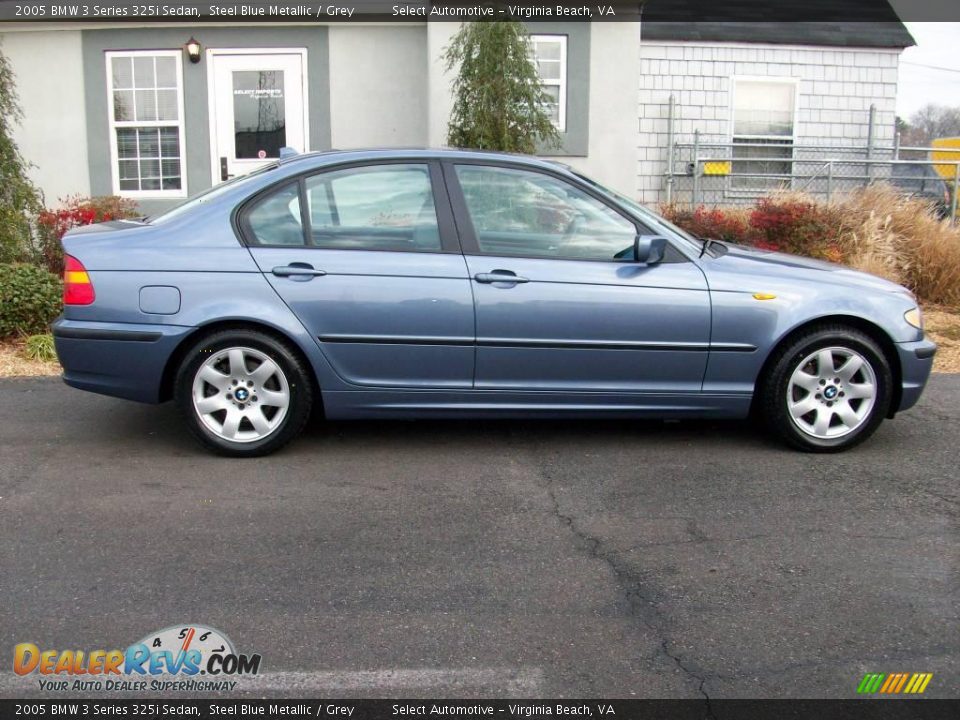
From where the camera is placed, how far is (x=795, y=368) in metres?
5.28

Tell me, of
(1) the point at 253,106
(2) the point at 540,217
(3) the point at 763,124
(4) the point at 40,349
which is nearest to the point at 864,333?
(2) the point at 540,217

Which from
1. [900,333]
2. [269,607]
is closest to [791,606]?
[269,607]

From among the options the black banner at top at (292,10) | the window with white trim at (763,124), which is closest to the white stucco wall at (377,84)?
the black banner at top at (292,10)

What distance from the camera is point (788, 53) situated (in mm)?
15109

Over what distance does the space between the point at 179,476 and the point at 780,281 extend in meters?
3.33

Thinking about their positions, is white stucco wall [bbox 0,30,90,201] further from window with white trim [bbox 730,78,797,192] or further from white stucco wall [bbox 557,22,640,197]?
window with white trim [bbox 730,78,797,192]

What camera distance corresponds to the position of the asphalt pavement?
3.18 metres

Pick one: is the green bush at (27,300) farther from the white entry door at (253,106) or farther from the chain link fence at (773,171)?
the chain link fence at (773,171)

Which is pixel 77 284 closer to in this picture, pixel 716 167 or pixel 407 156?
pixel 407 156

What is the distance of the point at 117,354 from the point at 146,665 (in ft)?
7.67

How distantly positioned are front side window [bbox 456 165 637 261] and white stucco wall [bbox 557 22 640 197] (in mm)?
6624

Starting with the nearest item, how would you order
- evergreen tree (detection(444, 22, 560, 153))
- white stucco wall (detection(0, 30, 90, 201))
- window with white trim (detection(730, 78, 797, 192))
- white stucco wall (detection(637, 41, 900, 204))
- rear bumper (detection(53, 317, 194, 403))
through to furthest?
rear bumper (detection(53, 317, 194, 403)) → evergreen tree (detection(444, 22, 560, 153)) → white stucco wall (detection(0, 30, 90, 201)) → white stucco wall (detection(637, 41, 900, 204)) → window with white trim (detection(730, 78, 797, 192))

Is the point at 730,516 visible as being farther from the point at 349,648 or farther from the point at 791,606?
the point at 349,648
